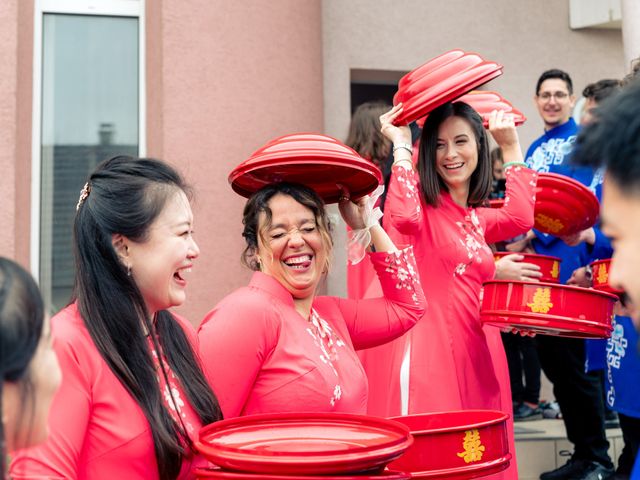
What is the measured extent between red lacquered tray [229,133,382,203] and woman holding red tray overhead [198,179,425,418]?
0.05m

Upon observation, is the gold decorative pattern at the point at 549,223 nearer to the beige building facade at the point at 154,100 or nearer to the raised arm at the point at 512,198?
the raised arm at the point at 512,198

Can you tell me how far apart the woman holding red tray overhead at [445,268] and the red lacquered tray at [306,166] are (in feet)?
2.07

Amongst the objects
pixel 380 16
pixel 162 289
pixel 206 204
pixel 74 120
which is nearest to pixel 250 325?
pixel 162 289

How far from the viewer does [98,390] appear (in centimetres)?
177

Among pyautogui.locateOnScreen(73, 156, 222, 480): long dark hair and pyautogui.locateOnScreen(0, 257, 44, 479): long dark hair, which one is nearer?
pyautogui.locateOnScreen(0, 257, 44, 479): long dark hair

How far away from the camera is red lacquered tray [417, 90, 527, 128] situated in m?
3.72

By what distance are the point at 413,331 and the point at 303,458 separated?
175cm

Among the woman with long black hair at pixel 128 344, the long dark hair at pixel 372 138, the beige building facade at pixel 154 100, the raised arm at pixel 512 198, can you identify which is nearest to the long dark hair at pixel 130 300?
the woman with long black hair at pixel 128 344

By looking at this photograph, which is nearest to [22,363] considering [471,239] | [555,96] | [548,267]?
[471,239]

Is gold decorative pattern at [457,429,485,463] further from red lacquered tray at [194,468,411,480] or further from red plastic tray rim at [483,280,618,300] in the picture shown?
red plastic tray rim at [483,280,618,300]

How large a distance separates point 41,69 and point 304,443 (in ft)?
12.8

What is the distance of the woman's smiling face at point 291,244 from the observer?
2.43 metres

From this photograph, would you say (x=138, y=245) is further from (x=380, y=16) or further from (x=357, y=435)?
(x=380, y=16)

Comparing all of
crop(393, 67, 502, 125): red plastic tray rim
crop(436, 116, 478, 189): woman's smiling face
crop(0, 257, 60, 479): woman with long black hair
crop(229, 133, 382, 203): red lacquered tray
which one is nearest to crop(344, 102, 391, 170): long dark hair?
crop(436, 116, 478, 189): woman's smiling face
